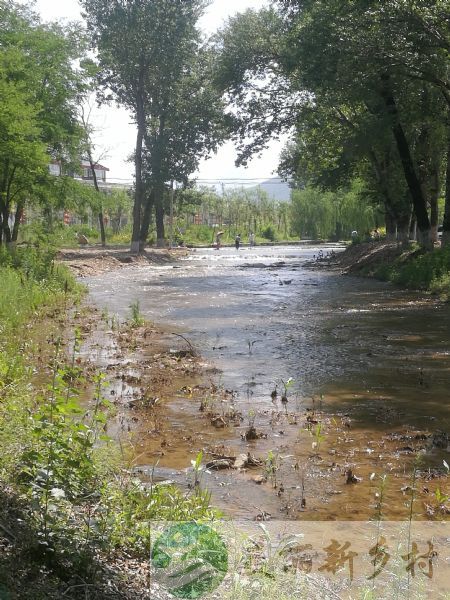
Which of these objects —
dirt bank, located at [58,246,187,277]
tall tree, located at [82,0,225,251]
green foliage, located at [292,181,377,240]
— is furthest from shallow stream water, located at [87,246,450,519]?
green foliage, located at [292,181,377,240]

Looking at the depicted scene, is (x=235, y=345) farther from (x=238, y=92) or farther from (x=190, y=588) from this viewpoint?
(x=238, y=92)

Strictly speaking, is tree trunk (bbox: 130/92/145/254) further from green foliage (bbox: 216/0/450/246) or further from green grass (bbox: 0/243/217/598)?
green grass (bbox: 0/243/217/598)

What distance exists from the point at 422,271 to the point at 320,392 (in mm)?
15479

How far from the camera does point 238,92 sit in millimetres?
35406

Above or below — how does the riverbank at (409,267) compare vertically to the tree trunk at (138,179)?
below

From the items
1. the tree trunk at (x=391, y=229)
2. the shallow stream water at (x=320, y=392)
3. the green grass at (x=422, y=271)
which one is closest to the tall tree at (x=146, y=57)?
the tree trunk at (x=391, y=229)

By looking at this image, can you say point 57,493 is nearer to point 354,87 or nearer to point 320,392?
point 320,392

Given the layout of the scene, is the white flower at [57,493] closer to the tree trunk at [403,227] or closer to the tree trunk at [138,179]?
the tree trunk at [403,227]

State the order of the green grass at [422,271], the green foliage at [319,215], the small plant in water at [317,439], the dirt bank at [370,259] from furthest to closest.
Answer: the green foliage at [319,215] → the dirt bank at [370,259] → the green grass at [422,271] → the small plant in water at [317,439]

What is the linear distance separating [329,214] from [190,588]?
84.5 metres

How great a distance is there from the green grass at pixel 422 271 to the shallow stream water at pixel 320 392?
3.27 ft

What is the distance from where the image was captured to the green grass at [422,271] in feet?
68.2

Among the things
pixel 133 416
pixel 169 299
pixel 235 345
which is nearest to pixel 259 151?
pixel 169 299

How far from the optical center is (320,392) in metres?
8.74
